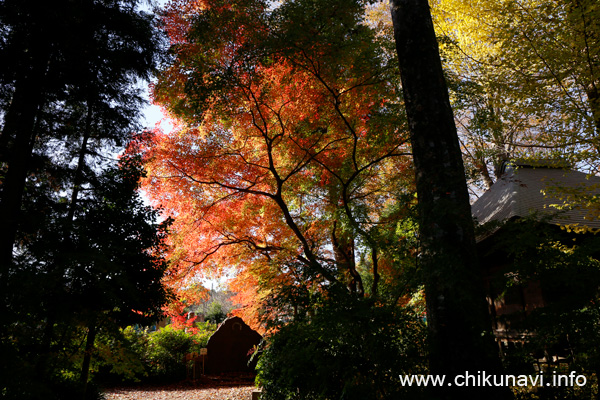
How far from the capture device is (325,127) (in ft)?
30.0

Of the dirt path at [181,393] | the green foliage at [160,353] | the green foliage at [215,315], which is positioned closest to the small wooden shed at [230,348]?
the green foliage at [160,353]

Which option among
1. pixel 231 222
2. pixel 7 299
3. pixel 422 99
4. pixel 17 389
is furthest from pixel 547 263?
pixel 231 222

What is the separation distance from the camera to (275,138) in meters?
8.63

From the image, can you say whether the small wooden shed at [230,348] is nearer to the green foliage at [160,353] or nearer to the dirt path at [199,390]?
the dirt path at [199,390]

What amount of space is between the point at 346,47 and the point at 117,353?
7.48m

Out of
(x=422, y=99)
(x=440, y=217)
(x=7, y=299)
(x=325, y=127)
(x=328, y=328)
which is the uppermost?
(x=325, y=127)

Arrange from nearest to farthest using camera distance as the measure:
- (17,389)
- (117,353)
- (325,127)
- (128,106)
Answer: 1. (17,389)
2. (117,353)
3. (128,106)
4. (325,127)

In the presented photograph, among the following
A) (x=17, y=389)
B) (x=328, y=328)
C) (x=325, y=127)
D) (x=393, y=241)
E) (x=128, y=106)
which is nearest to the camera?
(x=17, y=389)

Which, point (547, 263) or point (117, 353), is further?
point (117, 353)

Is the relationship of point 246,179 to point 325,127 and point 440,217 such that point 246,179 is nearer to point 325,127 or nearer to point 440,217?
point 325,127

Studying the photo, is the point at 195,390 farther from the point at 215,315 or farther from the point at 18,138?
the point at 215,315

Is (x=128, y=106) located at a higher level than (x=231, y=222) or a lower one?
higher

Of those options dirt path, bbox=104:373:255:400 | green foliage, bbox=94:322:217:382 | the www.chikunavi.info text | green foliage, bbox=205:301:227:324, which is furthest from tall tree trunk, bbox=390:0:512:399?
green foliage, bbox=205:301:227:324

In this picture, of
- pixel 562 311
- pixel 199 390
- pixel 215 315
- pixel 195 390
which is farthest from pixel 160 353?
pixel 562 311
